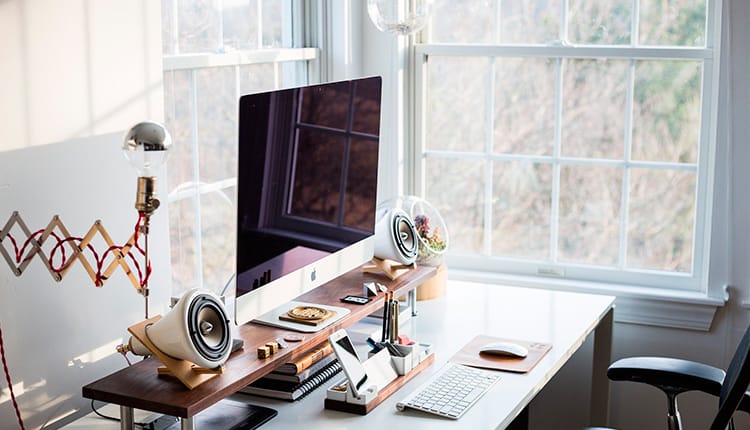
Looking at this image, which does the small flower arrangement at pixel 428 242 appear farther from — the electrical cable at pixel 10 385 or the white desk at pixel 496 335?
the electrical cable at pixel 10 385

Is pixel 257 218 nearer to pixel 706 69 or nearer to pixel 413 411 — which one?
pixel 413 411

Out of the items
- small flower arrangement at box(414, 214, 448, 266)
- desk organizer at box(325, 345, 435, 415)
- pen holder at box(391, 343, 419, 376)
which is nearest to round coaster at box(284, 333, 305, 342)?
desk organizer at box(325, 345, 435, 415)

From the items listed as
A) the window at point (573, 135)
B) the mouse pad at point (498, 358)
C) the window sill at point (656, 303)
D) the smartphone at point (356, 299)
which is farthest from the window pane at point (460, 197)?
the smartphone at point (356, 299)

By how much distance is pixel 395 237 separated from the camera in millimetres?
2781

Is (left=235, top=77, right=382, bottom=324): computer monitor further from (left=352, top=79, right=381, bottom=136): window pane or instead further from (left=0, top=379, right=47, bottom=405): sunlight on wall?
(left=0, top=379, right=47, bottom=405): sunlight on wall

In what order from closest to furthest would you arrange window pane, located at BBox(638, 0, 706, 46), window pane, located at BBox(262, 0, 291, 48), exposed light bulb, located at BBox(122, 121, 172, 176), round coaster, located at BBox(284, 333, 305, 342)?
exposed light bulb, located at BBox(122, 121, 172, 176), round coaster, located at BBox(284, 333, 305, 342), window pane, located at BBox(262, 0, 291, 48), window pane, located at BBox(638, 0, 706, 46)

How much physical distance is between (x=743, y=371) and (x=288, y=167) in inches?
41.4

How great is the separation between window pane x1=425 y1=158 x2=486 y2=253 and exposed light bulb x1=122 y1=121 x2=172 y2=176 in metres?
1.80

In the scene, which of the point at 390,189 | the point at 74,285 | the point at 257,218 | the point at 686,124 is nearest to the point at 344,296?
the point at 257,218

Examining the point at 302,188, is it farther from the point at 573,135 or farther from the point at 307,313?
the point at 573,135

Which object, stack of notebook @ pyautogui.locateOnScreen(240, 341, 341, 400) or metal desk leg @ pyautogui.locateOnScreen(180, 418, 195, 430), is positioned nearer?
metal desk leg @ pyautogui.locateOnScreen(180, 418, 195, 430)

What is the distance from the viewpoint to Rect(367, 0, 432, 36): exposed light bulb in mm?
2594

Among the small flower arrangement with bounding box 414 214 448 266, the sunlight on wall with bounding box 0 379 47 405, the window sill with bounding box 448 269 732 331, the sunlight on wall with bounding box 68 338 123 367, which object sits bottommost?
the window sill with bounding box 448 269 732 331

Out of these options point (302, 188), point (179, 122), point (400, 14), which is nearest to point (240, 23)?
point (179, 122)
